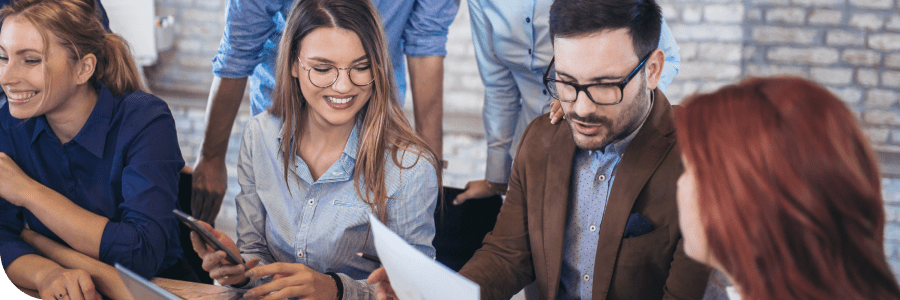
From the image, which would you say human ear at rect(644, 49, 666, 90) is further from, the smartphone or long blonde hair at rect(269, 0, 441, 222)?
the smartphone

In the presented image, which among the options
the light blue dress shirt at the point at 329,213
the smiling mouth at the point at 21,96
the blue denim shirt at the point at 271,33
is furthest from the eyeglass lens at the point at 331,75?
the smiling mouth at the point at 21,96

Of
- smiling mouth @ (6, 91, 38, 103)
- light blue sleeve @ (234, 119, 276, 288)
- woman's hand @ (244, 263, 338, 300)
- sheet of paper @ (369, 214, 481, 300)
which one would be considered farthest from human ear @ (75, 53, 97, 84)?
sheet of paper @ (369, 214, 481, 300)

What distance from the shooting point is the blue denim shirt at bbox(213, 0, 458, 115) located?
183 centimetres

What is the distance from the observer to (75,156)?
1.51m

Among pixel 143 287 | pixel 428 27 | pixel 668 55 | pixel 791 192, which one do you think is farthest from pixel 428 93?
pixel 791 192

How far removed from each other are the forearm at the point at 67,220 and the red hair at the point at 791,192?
48.1 inches

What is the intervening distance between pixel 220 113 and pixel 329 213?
2.34 feet

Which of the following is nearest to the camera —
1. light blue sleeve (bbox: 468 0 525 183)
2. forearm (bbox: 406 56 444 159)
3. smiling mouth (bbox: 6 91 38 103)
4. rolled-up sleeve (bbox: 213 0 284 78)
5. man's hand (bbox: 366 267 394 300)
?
man's hand (bbox: 366 267 394 300)

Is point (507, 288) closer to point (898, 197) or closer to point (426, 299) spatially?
point (426, 299)

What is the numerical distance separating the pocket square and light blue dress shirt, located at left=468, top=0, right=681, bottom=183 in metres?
0.79

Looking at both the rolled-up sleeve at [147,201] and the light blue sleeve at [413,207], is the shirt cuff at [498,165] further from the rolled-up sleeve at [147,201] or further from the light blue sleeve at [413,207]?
the rolled-up sleeve at [147,201]

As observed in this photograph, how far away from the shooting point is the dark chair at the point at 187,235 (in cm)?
174

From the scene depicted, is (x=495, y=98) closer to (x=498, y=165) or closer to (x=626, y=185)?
(x=498, y=165)

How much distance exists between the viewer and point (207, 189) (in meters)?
1.92
